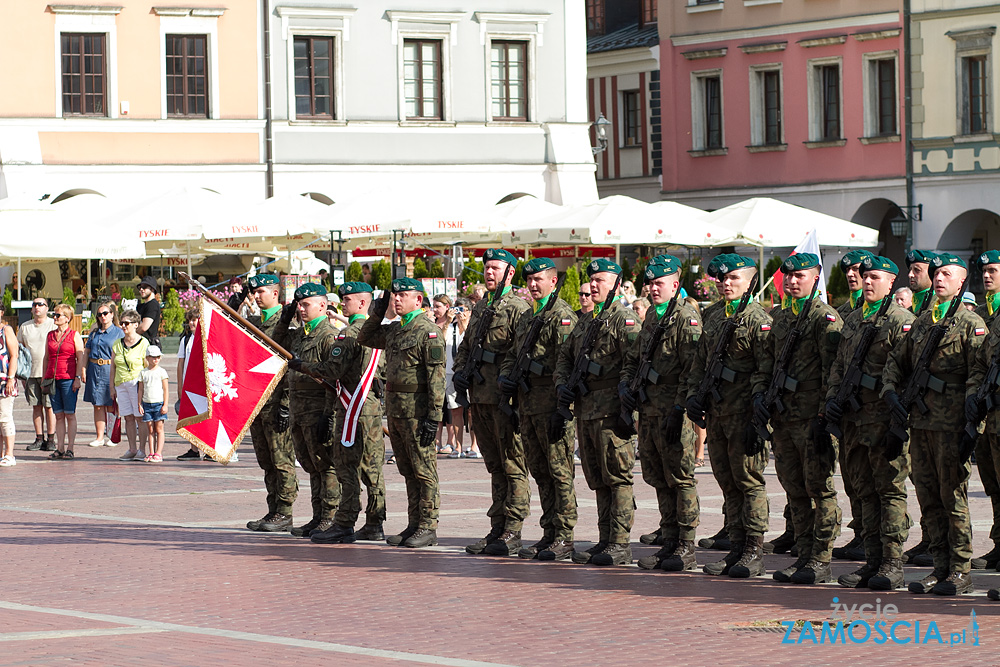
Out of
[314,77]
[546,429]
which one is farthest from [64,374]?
[314,77]

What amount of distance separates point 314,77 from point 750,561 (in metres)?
30.2

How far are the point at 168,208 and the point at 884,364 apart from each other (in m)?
22.2

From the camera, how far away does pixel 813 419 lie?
35.7 ft

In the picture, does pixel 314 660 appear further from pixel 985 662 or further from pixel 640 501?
pixel 640 501

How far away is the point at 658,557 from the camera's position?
37.8ft

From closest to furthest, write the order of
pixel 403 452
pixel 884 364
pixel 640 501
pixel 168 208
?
pixel 884 364
pixel 403 452
pixel 640 501
pixel 168 208

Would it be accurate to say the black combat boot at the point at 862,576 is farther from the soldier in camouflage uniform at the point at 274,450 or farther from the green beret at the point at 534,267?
the soldier in camouflage uniform at the point at 274,450

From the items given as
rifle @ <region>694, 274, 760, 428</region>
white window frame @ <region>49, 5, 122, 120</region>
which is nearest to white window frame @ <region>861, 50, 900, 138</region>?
white window frame @ <region>49, 5, 122, 120</region>

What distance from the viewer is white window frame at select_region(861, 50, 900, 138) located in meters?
41.8

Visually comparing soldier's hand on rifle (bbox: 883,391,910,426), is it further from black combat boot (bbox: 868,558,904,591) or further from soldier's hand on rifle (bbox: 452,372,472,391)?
soldier's hand on rifle (bbox: 452,372,472,391)

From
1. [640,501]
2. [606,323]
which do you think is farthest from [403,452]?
[640,501]

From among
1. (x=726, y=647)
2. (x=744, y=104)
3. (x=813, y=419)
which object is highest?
(x=744, y=104)

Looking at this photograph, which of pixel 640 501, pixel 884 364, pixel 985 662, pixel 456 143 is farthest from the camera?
pixel 456 143

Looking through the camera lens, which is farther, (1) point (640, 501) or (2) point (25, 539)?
(1) point (640, 501)
